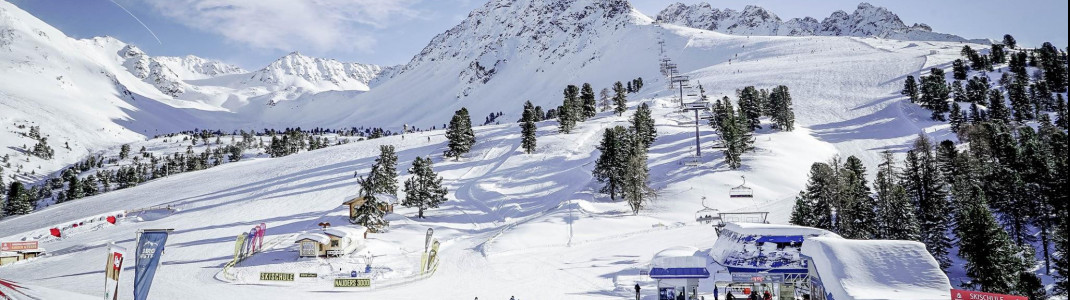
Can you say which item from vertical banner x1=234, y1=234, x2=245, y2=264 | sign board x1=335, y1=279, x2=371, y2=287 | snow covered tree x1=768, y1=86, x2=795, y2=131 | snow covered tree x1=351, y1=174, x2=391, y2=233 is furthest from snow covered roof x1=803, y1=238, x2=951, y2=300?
snow covered tree x1=768, y1=86, x2=795, y2=131

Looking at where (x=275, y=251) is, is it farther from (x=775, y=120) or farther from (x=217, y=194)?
(x=775, y=120)

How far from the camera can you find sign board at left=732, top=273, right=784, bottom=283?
1215 inches

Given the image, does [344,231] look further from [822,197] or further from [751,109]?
[751,109]

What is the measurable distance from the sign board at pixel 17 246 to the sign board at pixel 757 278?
→ 63.4 metres

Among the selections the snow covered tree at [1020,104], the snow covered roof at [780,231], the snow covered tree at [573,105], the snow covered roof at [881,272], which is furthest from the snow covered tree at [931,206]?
the snow covered tree at [573,105]

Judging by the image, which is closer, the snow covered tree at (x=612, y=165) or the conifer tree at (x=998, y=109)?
the snow covered tree at (x=612, y=165)

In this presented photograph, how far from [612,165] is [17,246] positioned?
62.6m

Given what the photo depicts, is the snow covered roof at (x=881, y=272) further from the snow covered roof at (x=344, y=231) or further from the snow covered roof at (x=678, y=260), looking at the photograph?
the snow covered roof at (x=344, y=231)

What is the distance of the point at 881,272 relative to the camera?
77.6 feet

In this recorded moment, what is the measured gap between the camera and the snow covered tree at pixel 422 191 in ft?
232

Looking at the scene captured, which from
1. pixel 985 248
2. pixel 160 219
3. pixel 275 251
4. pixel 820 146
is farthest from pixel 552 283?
pixel 820 146

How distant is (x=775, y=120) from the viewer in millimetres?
112938

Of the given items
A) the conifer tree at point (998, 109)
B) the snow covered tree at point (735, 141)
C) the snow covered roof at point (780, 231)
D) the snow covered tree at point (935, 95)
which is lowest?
the snow covered roof at point (780, 231)

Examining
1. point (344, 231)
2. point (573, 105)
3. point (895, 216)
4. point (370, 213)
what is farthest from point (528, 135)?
point (895, 216)
